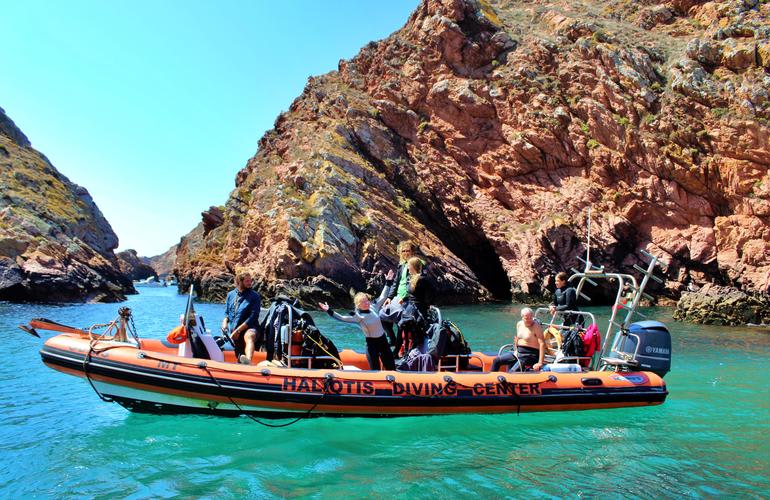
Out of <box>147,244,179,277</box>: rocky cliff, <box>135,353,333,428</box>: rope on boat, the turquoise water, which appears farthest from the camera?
<box>147,244,179,277</box>: rocky cliff

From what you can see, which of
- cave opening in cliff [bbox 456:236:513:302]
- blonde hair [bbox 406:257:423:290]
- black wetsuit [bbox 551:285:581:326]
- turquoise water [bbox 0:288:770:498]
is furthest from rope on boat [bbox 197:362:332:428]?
cave opening in cliff [bbox 456:236:513:302]

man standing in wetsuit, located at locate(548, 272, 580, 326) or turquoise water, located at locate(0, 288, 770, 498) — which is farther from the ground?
man standing in wetsuit, located at locate(548, 272, 580, 326)

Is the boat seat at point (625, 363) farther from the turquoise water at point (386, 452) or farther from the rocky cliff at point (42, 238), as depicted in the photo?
the rocky cliff at point (42, 238)

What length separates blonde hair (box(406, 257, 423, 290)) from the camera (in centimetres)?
783

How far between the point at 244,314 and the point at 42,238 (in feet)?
107

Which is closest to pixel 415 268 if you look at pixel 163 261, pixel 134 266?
pixel 134 266

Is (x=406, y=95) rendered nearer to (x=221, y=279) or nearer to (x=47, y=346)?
(x=221, y=279)

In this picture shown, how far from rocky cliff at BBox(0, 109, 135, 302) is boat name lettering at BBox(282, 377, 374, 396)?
29357 millimetres

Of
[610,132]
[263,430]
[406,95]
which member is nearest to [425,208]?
[406,95]

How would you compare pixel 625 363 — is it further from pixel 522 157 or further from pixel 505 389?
pixel 522 157

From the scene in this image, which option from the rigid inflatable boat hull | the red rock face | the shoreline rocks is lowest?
the rigid inflatable boat hull

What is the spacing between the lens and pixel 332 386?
724 cm

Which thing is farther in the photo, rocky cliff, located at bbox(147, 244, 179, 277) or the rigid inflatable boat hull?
rocky cliff, located at bbox(147, 244, 179, 277)

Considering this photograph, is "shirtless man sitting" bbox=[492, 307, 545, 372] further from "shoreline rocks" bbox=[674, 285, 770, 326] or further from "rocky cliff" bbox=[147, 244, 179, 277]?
"rocky cliff" bbox=[147, 244, 179, 277]
